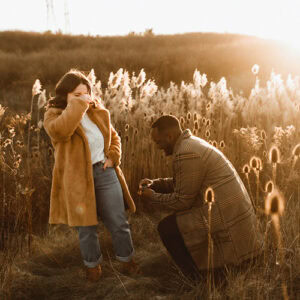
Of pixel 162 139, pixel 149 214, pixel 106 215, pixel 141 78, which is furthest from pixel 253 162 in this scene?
pixel 141 78

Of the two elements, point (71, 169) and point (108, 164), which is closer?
point (71, 169)

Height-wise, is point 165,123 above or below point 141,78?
below

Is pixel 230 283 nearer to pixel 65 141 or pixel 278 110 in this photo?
pixel 65 141

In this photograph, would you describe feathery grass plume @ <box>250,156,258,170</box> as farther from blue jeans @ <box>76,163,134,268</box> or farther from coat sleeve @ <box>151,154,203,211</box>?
blue jeans @ <box>76,163,134,268</box>

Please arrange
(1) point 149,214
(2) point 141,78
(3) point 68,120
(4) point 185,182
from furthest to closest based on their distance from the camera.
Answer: (2) point 141,78, (1) point 149,214, (3) point 68,120, (4) point 185,182

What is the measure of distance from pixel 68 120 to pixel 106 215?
0.79 metres

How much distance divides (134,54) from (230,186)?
13.4 meters

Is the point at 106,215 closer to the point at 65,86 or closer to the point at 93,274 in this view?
the point at 93,274

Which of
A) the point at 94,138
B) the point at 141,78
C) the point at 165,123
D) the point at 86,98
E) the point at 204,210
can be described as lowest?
the point at 204,210

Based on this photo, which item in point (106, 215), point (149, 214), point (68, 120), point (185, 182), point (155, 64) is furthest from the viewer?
point (155, 64)

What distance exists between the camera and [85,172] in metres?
2.85

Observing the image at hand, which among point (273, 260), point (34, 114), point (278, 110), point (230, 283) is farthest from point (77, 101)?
point (34, 114)

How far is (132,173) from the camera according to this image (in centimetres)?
438

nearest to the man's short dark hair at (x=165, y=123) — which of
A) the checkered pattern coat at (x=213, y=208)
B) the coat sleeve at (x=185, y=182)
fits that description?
the checkered pattern coat at (x=213, y=208)
